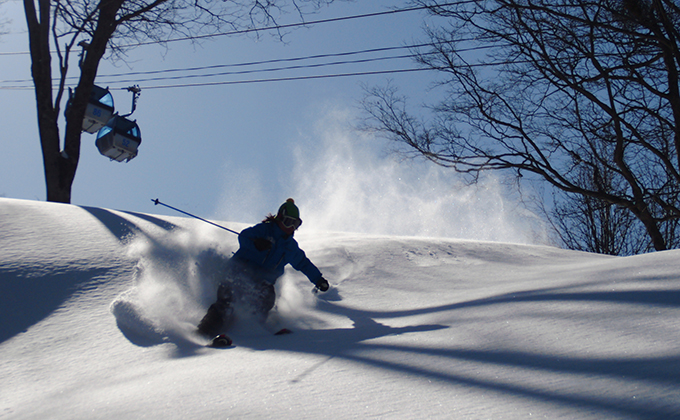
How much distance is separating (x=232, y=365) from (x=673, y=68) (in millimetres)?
8678

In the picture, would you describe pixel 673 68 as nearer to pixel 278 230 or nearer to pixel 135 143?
pixel 278 230

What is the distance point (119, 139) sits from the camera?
10859 millimetres

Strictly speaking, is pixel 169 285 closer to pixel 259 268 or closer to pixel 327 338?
pixel 259 268

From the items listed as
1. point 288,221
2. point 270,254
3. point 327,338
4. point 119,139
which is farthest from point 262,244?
point 119,139

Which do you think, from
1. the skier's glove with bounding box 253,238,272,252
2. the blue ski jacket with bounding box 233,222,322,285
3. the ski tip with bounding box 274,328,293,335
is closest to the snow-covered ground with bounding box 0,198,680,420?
the ski tip with bounding box 274,328,293,335

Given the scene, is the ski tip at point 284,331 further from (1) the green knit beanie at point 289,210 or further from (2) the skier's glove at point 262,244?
(1) the green knit beanie at point 289,210

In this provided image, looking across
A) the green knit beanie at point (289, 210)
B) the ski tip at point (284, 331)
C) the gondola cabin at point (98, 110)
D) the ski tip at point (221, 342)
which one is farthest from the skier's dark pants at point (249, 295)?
the gondola cabin at point (98, 110)

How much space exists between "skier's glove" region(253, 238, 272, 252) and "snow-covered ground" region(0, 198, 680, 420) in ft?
1.30

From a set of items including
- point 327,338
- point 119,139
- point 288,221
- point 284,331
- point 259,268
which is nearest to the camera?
point 327,338

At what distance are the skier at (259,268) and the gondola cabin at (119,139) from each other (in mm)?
8428

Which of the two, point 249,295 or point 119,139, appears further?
point 119,139

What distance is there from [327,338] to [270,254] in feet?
Result: 4.55

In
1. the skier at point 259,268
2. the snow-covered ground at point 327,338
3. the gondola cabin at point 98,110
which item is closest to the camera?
the snow-covered ground at point 327,338

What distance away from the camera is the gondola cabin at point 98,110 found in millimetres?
9812
